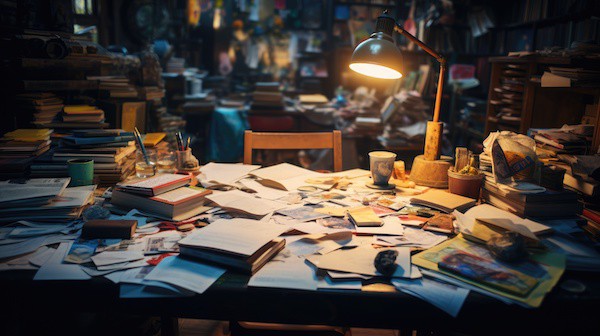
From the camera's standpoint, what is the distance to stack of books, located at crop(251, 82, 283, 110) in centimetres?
433

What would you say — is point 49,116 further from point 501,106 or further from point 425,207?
point 501,106

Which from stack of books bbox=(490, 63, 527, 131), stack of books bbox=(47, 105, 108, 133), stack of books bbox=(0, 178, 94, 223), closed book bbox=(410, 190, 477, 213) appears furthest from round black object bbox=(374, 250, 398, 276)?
stack of books bbox=(490, 63, 527, 131)

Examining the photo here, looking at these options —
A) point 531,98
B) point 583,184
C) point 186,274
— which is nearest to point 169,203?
point 186,274

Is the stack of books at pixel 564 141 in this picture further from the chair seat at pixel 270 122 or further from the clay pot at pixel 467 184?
the chair seat at pixel 270 122

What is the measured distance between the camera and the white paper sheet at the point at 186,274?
1.10 metres

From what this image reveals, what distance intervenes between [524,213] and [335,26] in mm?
4310

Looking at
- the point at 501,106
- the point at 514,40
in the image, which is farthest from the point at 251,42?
the point at 501,106

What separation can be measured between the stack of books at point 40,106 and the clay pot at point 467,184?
68.9 inches

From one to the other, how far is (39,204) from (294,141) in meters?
1.22

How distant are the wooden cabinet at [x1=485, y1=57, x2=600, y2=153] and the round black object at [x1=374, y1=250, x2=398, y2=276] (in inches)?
56.8

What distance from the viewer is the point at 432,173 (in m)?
1.93

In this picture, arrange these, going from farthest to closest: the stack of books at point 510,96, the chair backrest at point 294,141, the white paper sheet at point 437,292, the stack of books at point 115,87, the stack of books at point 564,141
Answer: the stack of books at point 510,96 < the stack of books at point 115,87 < the chair backrest at point 294,141 < the stack of books at point 564,141 < the white paper sheet at point 437,292

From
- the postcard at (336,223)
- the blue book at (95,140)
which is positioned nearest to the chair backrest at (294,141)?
the blue book at (95,140)

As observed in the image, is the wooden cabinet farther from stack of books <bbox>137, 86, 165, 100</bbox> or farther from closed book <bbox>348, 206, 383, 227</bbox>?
stack of books <bbox>137, 86, 165, 100</bbox>
